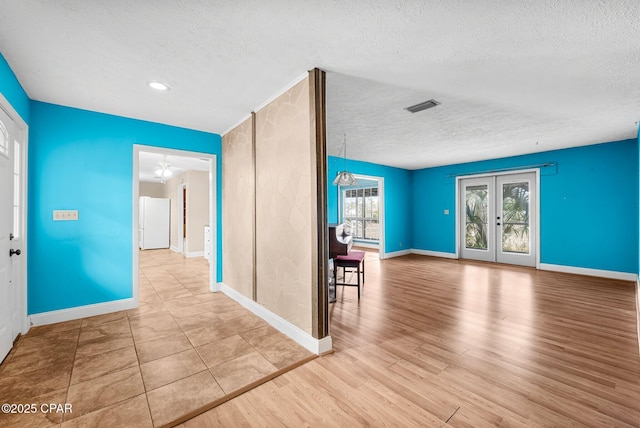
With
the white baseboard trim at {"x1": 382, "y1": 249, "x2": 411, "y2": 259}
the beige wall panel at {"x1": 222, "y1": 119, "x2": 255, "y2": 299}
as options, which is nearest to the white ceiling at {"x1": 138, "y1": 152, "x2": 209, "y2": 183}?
the beige wall panel at {"x1": 222, "y1": 119, "x2": 255, "y2": 299}

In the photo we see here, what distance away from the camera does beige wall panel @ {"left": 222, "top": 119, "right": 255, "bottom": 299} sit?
3398mm

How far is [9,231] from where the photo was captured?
2.44 m

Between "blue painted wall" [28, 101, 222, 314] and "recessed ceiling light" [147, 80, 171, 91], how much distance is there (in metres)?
1.15

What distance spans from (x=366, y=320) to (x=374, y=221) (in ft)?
21.3

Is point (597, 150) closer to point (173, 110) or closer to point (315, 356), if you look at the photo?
point (315, 356)

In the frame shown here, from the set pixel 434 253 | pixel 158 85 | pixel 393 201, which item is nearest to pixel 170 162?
pixel 158 85

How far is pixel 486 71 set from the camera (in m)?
2.39

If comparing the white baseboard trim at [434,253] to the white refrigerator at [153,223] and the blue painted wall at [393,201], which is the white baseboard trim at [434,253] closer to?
the blue painted wall at [393,201]

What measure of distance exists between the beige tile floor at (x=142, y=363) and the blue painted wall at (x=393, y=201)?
12.9ft

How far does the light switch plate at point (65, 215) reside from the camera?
3.05 metres

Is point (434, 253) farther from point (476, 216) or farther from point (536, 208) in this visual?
point (536, 208)

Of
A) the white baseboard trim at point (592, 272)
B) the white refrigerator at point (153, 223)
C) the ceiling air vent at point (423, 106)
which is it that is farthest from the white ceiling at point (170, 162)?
the white baseboard trim at point (592, 272)

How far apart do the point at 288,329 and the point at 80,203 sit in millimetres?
2801

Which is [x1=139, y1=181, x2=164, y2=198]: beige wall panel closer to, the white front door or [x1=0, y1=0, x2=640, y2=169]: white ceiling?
[x1=0, y1=0, x2=640, y2=169]: white ceiling
